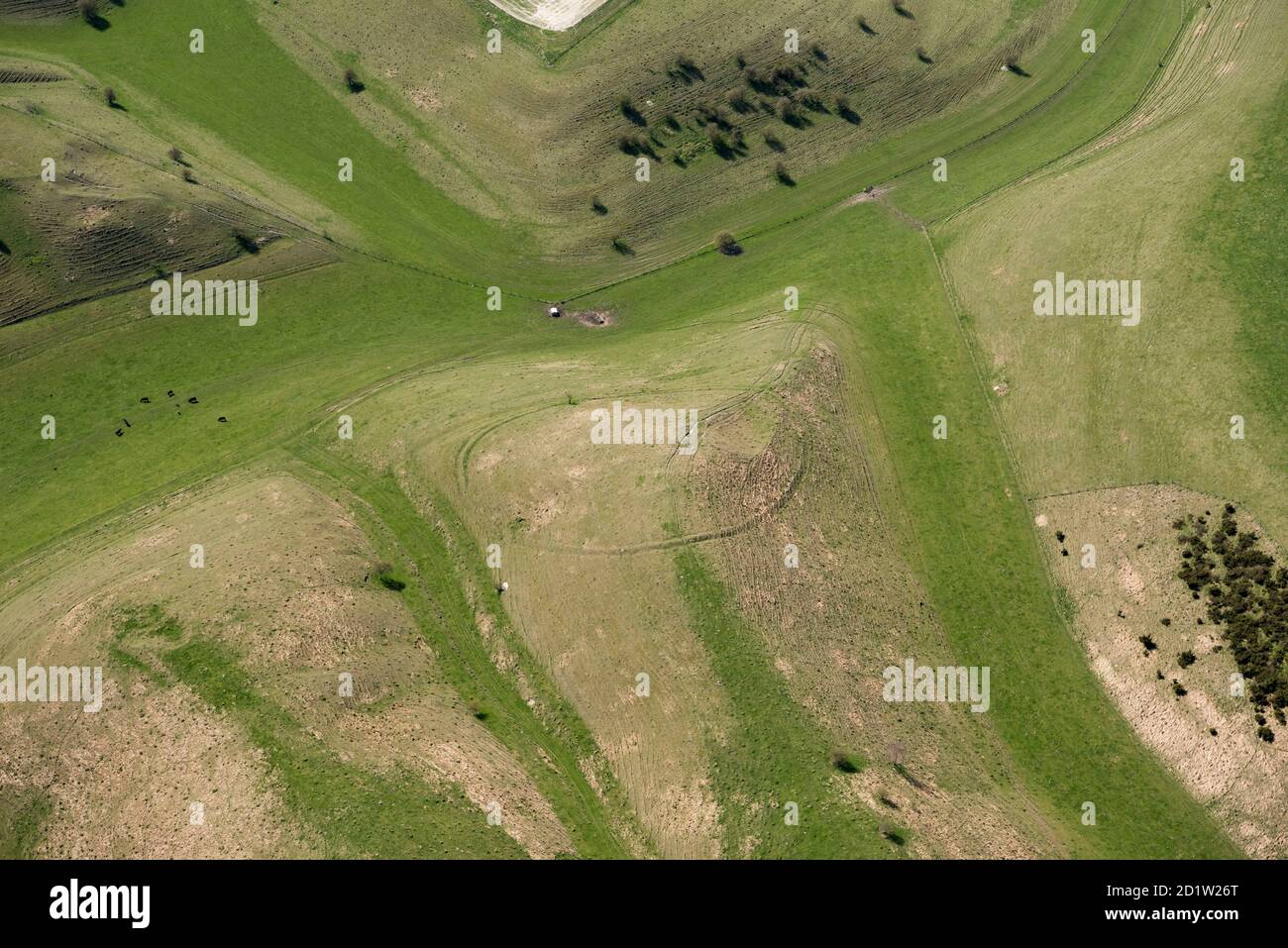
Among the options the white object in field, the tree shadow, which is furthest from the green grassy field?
the white object in field

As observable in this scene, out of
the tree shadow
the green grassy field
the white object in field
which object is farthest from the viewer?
the white object in field

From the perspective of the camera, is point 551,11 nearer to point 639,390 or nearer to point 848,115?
point 848,115

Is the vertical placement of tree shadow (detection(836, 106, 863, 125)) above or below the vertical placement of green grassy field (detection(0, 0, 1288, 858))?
above

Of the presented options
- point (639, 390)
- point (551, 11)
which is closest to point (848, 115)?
point (551, 11)

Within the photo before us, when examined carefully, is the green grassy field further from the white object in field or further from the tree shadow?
the white object in field

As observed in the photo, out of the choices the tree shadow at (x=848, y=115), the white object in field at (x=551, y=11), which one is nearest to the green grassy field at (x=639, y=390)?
the tree shadow at (x=848, y=115)
